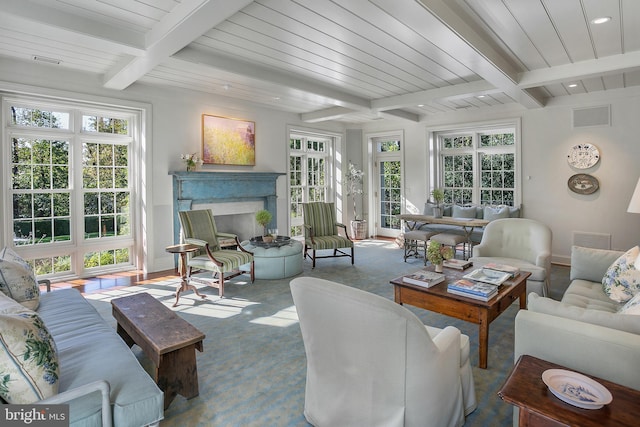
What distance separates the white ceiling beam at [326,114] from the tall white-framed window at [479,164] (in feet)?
7.04

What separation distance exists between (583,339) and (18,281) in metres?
3.35

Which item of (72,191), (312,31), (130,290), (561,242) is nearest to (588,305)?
(312,31)

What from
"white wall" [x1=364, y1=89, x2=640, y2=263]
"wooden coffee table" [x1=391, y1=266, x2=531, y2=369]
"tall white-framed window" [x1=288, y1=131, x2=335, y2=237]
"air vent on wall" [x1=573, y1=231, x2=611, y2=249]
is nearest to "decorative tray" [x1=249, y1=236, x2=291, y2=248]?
"tall white-framed window" [x1=288, y1=131, x2=335, y2=237]

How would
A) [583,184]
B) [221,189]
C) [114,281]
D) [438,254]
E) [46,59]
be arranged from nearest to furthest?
1. [438,254]
2. [46,59]
3. [114,281]
4. [583,184]
5. [221,189]

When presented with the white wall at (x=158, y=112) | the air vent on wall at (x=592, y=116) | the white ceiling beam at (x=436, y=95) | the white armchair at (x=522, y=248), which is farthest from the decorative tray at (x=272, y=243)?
the air vent on wall at (x=592, y=116)

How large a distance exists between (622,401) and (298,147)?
685 centimetres

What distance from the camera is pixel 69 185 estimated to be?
4746 mm

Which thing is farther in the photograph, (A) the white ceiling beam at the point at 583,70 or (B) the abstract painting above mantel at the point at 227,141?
(B) the abstract painting above mantel at the point at 227,141

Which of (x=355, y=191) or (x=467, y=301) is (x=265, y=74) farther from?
(x=355, y=191)

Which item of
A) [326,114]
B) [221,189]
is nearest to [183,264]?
[221,189]

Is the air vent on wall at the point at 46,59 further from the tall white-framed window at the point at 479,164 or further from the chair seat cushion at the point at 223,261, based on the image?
the tall white-framed window at the point at 479,164

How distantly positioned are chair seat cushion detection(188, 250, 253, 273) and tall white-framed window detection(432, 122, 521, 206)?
4.61 m

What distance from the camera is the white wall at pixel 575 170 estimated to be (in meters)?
5.24

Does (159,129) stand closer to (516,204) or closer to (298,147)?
(298,147)
